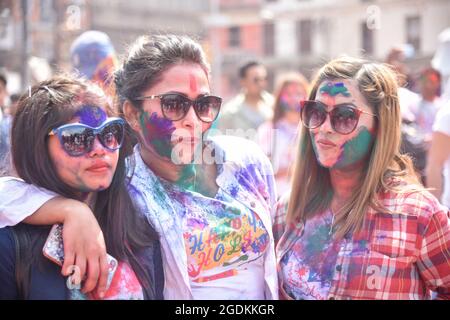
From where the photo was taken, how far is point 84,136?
7.63ft

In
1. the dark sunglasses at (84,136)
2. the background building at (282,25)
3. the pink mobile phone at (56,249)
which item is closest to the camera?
the pink mobile phone at (56,249)

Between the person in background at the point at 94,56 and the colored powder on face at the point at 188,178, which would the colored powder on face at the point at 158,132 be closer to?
the colored powder on face at the point at 188,178

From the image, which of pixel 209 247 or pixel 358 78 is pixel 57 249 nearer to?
pixel 209 247

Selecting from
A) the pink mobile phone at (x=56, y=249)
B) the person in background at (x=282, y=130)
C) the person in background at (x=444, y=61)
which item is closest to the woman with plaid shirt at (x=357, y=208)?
the pink mobile phone at (x=56, y=249)

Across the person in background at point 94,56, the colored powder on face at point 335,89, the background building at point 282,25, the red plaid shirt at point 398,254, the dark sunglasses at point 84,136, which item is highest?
the background building at point 282,25

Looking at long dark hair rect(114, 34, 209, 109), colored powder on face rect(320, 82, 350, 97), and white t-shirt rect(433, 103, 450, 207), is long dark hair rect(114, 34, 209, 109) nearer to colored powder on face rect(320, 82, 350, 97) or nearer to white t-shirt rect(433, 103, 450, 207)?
colored powder on face rect(320, 82, 350, 97)

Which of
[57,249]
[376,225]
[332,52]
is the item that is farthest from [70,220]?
[332,52]

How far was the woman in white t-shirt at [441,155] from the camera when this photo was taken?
3525mm

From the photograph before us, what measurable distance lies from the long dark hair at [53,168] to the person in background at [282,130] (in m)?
3.24

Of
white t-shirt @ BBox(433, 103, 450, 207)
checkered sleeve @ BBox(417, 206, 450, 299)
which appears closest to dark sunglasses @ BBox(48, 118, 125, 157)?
checkered sleeve @ BBox(417, 206, 450, 299)

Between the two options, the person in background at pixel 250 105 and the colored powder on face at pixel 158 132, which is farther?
the person in background at pixel 250 105

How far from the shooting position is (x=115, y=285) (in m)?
2.26

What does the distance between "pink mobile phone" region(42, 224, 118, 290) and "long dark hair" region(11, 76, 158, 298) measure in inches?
2.8

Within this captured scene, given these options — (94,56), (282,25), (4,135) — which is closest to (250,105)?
(94,56)
